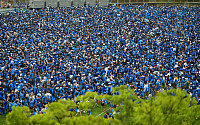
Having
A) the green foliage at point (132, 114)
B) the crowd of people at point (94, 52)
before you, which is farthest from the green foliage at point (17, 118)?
the crowd of people at point (94, 52)

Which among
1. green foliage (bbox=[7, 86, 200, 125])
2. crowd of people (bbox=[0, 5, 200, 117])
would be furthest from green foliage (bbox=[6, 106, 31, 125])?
crowd of people (bbox=[0, 5, 200, 117])

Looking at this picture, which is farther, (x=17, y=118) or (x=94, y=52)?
(x=94, y=52)

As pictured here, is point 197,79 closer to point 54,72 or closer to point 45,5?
point 54,72

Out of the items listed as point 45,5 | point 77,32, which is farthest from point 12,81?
point 45,5

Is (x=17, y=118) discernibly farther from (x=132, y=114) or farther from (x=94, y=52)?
(x=94, y=52)

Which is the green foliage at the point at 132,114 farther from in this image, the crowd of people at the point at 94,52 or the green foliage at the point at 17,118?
the crowd of people at the point at 94,52

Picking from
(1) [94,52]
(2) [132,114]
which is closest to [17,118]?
(2) [132,114]

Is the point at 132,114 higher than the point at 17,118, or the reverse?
the point at 132,114

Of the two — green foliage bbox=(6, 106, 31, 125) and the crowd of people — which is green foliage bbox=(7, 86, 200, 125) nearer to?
Result: green foliage bbox=(6, 106, 31, 125)
